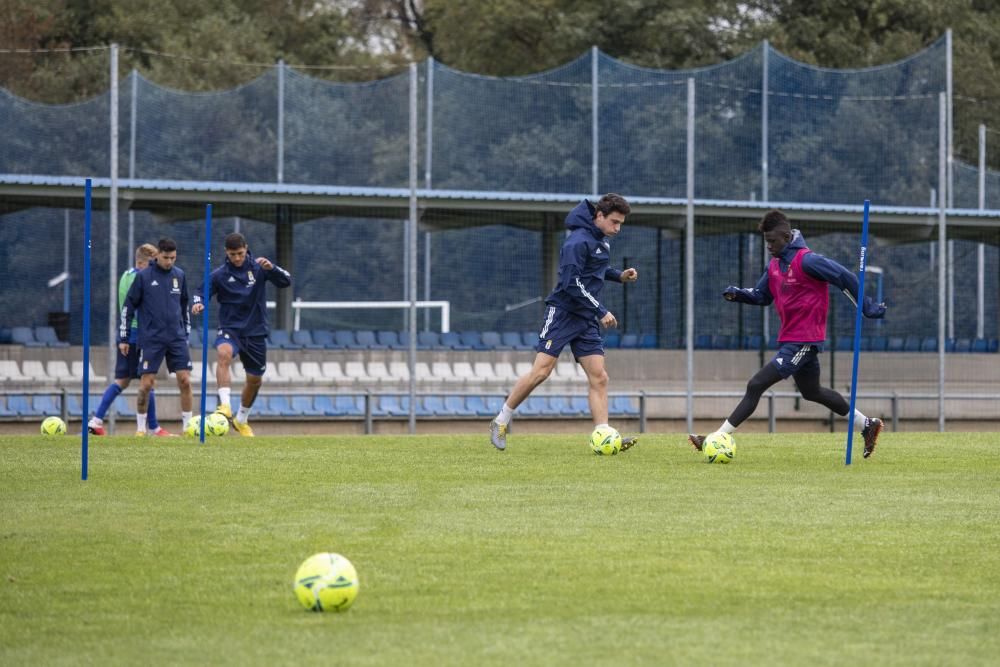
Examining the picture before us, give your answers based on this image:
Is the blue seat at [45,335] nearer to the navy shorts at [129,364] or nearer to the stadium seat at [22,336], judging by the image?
the stadium seat at [22,336]

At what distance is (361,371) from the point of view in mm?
29312

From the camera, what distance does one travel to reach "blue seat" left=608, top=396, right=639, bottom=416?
2694 cm

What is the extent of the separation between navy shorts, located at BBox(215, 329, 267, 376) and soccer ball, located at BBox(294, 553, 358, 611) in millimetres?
11396

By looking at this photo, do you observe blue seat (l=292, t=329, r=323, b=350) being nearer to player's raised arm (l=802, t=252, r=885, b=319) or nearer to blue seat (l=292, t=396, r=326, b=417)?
blue seat (l=292, t=396, r=326, b=417)

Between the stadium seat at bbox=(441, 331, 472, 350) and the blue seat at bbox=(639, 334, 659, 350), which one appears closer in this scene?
the stadium seat at bbox=(441, 331, 472, 350)

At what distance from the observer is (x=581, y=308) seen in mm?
14852

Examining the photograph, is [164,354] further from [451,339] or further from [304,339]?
[451,339]

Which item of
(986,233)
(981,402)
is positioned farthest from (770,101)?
(981,402)

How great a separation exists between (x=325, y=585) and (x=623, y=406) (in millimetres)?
20857

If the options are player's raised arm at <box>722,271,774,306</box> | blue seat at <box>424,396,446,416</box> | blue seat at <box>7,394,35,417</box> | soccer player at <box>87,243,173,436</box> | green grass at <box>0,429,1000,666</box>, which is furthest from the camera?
blue seat at <box>424,396,446,416</box>

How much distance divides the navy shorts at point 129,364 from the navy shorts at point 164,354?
50 cm

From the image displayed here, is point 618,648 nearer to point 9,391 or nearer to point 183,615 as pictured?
point 183,615

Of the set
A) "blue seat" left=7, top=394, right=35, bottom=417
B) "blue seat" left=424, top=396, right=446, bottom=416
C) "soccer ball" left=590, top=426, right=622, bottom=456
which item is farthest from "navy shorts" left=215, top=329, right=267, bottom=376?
"blue seat" left=424, top=396, right=446, bottom=416

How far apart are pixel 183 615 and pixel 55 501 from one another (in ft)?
13.3
